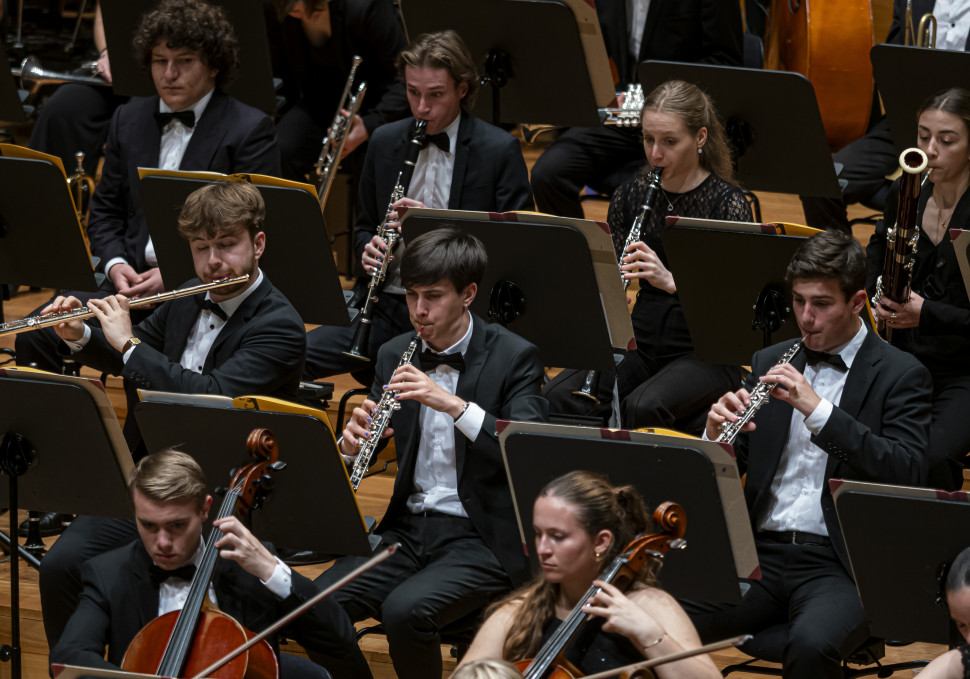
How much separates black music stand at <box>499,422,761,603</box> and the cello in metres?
2.30

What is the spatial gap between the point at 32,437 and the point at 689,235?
1.62 metres

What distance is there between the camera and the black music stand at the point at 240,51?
448 centimetres

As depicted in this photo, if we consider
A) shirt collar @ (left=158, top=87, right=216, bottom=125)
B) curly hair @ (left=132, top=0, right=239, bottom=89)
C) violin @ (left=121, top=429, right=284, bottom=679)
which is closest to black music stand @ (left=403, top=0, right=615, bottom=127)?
curly hair @ (left=132, top=0, right=239, bottom=89)

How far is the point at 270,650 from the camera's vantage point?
252cm

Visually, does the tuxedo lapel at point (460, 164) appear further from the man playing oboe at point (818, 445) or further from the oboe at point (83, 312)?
the man playing oboe at point (818, 445)

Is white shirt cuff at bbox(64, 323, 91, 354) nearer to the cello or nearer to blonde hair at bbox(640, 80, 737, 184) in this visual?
blonde hair at bbox(640, 80, 737, 184)

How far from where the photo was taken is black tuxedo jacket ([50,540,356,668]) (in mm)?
2711

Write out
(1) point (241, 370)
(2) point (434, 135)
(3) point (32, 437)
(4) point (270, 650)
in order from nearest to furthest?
(4) point (270, 650), (3) point (32, 437), (1) point (241, 370), (2) point (434, 135)

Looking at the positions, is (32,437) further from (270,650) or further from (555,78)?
(555,78)

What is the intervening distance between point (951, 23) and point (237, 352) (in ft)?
9.31

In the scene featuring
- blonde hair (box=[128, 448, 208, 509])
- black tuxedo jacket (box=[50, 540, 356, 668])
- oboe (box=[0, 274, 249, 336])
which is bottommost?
black tuxedo jacket (box=[50, 540, 356, 668])

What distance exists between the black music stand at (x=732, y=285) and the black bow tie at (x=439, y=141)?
97 cm

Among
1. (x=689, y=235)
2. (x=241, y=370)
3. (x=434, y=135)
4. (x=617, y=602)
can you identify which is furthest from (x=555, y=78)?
(x=617, y=602)

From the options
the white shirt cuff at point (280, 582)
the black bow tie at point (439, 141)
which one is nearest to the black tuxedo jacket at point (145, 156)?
the black bow tie at point (439, 141)
